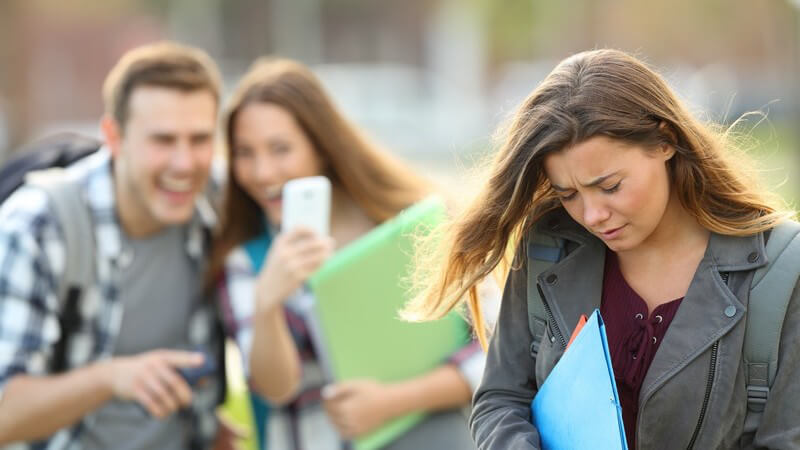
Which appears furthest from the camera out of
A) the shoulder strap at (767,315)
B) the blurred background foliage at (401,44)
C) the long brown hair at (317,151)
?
the blurred background foliage at (401,44)

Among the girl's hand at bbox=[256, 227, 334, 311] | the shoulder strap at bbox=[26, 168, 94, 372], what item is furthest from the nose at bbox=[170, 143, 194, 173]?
the girl's hand at bbox=[256, 227, 334, 311]

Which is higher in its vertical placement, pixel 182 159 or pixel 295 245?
pixel 182 159

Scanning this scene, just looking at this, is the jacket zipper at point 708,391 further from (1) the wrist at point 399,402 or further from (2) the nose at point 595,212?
(1) the wrist at point 399,402

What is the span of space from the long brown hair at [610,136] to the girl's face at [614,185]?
20 millimetres

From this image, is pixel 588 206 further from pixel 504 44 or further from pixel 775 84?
pixel 504 44

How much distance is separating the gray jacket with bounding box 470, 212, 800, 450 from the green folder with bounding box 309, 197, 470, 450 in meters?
1.15

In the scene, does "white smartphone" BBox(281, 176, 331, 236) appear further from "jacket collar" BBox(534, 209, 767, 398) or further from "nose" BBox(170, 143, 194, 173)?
"jacket collar" BBox(534, 209, 767, 398)

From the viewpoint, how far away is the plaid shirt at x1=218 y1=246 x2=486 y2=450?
3283 millimetres

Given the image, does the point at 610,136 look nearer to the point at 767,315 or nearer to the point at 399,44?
the point at 767,315

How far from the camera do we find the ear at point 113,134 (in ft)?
11.4

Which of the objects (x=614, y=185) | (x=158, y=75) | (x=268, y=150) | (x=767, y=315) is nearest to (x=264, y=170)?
(x=268, y=150)

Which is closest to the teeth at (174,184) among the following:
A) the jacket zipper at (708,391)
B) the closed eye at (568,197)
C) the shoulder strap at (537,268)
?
the shoulder strap at (537,268)

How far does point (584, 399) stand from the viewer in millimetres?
1805

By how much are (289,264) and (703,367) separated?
1.55 meters
